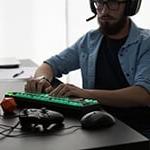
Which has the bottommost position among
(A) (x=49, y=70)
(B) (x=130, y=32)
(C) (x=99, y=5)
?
(A) (x=49, y=70)

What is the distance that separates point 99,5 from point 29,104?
56 cm

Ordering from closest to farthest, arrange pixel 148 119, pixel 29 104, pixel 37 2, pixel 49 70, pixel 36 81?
pixel 29 104
pixel 36 81
pixel 148 119
pixel 49 70
pixel 37 2

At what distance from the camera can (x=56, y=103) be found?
3.45 ft

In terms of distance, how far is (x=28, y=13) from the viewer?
9.09ft

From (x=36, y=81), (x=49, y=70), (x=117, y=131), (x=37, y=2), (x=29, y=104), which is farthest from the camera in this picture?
(x=37, y=2)

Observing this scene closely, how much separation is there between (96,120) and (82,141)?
102mm

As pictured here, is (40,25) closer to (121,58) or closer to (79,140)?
(121,58)

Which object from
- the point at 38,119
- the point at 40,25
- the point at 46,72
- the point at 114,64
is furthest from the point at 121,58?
the point at 40,25

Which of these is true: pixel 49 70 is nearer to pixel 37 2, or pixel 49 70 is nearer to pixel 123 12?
pixel 123 12

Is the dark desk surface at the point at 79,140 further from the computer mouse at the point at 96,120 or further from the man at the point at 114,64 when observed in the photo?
the man at the point at 114,64

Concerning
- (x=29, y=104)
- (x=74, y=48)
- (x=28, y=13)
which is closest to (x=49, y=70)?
(x=74, y=48)

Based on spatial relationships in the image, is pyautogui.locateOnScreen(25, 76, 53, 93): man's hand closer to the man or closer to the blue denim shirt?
the man

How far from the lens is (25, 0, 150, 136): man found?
1.28 m

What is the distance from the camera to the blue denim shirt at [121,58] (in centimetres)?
139
